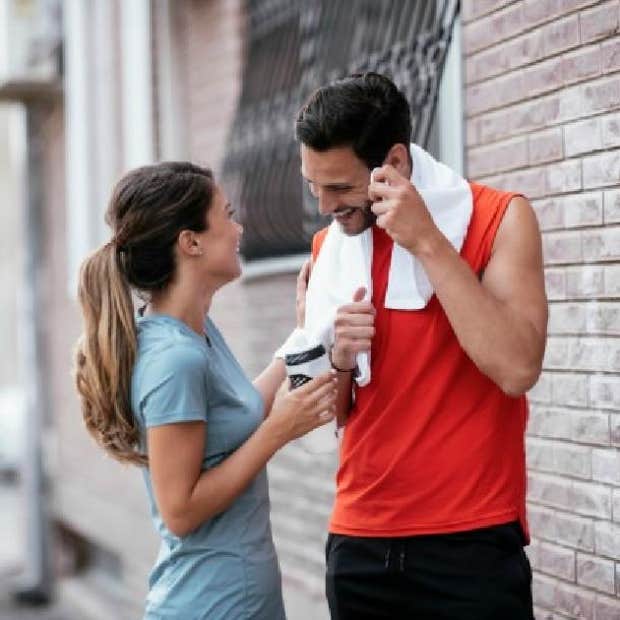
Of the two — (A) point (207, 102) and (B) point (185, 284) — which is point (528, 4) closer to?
(B) point (185, 284)

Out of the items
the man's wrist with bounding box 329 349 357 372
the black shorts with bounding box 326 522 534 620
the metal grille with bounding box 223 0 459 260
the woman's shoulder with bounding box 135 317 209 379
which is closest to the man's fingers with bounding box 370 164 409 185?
the man's wrist with bounding box 329 349 357 372

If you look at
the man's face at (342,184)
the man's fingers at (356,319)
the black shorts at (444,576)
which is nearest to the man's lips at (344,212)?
the man's face at (342,184)

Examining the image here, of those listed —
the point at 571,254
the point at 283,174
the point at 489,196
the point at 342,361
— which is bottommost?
the point at 342,361

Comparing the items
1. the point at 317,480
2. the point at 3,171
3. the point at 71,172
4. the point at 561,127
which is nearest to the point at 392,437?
the point at 561,127

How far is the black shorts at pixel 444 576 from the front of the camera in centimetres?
270

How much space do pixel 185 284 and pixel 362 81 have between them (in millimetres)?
650

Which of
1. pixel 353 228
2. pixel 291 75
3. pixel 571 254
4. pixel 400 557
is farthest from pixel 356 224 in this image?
pixel 291 75

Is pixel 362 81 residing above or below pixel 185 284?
above

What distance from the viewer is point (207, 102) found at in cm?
691

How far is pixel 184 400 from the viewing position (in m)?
2.82

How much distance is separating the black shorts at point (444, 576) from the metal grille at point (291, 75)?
83.3 inches

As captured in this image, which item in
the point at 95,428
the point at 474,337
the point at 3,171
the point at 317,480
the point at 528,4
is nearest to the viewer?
the point at 474,337

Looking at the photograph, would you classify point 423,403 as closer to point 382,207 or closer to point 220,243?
point 382,207

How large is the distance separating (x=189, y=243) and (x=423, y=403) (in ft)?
2.27
